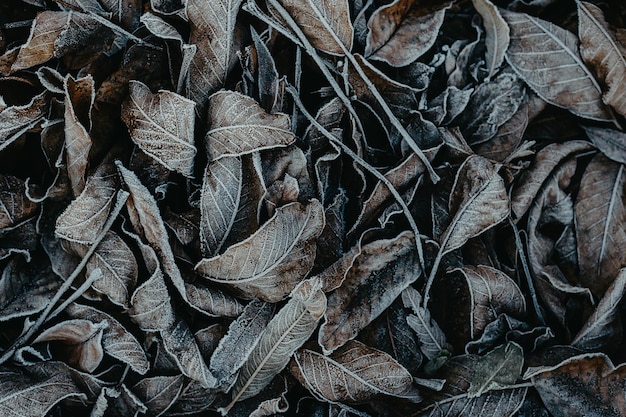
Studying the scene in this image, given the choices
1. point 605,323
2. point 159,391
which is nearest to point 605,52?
point 605,323

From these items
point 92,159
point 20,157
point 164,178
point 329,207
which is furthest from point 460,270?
point 20,157

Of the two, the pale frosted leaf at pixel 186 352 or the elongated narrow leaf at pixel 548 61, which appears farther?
the elongated narrow leaf at pixel 548 61

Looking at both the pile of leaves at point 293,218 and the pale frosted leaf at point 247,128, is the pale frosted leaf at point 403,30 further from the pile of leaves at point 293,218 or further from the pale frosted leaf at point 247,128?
the pale frosted leaf at point 247,128

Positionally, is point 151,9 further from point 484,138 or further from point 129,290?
point 484,138

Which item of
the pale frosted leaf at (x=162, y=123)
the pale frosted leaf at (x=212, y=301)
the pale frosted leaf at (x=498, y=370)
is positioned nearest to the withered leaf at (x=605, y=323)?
the pale frosted leaf at (x=498, y=370)

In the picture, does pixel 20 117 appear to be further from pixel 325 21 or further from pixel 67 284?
pixel 325 21

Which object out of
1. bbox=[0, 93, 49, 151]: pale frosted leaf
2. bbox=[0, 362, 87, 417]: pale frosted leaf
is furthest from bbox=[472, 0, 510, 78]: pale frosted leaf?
bbox=[0, 362, 87, 417]: pale frosted leaf

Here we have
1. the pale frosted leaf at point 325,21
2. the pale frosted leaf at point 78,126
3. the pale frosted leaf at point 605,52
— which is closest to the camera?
the pale frosted leaf at point 78,126
